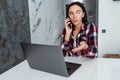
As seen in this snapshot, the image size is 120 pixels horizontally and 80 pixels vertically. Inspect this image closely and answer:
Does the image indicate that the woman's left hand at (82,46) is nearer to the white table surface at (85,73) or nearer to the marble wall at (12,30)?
the white table surface at (85,73)

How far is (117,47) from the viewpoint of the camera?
3357mm

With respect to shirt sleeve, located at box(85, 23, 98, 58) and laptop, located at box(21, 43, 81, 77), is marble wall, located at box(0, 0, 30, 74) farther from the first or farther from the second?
shirt sleeve, located at box(85, 23, 98, 58)

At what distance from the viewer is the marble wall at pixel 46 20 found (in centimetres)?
231

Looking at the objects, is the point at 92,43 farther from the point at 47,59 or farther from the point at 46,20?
the point at 46,20

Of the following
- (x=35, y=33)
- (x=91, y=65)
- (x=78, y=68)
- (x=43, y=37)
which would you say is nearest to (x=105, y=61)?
(x=91, y=65)

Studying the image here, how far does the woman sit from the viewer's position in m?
1.75

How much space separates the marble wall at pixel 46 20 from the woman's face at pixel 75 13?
635 mm

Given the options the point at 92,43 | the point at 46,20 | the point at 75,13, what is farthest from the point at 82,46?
the point at 46,20

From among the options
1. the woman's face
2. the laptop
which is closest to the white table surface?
the laptop

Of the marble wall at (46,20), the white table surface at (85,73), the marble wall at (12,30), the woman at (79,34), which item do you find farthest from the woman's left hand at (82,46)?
the marble wall at (46,20)

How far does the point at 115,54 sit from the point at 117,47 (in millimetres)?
149

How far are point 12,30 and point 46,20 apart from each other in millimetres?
1038

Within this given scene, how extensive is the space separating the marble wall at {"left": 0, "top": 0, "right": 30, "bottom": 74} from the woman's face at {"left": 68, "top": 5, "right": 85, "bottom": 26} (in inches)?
19.6

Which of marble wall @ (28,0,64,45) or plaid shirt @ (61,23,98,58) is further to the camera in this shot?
marble wall @ (28,0,64,45)
